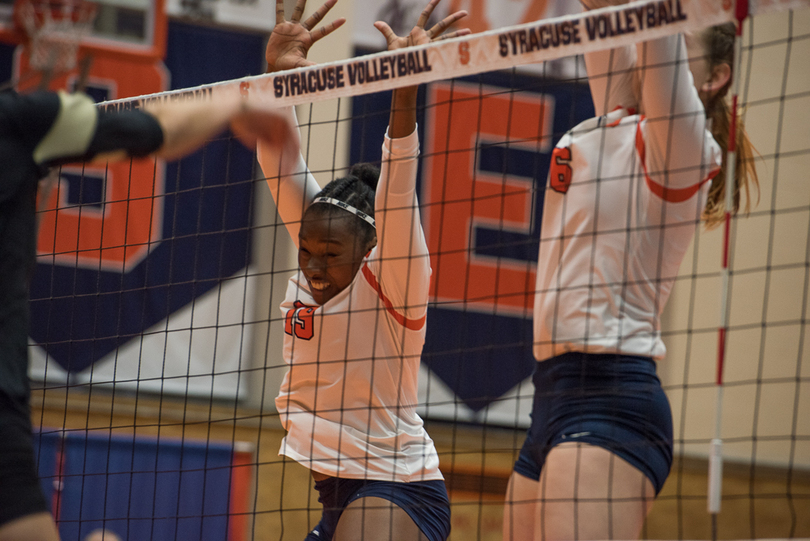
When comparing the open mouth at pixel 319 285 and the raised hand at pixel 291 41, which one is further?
the raised hand at pixel 291 41

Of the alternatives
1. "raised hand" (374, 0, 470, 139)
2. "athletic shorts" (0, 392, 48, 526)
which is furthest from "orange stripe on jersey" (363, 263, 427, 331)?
"athletic shorts" (0, 392, 48, 526)

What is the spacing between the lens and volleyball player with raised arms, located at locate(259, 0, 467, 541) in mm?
2648

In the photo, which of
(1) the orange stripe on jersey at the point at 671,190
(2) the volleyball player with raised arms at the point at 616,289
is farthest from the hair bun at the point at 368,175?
(1) the orange stripe on jersey at the point at 671,190

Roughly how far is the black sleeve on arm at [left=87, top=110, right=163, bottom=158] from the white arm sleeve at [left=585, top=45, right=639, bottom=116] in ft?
4.03

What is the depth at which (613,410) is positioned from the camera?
2.20 meters

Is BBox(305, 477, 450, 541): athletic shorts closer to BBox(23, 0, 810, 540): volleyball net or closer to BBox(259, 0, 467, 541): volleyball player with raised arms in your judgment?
BBox(259, 0, 467, 541): volleyball player with raised arms

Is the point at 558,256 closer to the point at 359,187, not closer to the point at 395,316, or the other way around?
the point at 395,316

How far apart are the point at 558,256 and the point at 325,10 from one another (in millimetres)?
1210

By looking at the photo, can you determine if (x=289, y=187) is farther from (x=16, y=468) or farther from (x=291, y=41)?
(x=16, y=468)

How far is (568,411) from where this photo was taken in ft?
7.37

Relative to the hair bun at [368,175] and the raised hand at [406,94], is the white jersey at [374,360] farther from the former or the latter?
the hair bun at [368,175]

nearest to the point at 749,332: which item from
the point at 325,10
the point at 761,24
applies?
the point at 761,24

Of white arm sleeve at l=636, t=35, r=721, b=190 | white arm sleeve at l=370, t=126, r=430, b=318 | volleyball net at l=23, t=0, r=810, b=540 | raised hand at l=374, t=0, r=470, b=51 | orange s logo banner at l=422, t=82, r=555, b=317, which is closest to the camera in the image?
white arm sleeve at l=636, t=35, r=721, b=190

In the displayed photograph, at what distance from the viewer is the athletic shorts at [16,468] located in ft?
5.81
